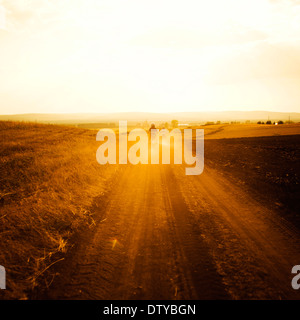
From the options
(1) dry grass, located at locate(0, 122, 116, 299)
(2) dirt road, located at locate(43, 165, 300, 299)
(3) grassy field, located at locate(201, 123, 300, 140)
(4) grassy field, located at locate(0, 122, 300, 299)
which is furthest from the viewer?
(3) grassy field, located at locate(201, 123, 300, 140)

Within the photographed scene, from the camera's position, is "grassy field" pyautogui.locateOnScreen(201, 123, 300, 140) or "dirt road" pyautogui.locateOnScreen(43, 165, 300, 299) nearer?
"dirt road" pyautogui.locateOnScreen(43, 165, 300, 299)

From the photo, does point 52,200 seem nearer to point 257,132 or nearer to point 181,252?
point 181,252

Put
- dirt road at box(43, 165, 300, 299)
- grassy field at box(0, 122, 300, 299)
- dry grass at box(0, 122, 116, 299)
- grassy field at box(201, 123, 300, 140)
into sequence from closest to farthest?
dirt road at box(43, 165, 300, 299) < dry grass at box(0, 122, 116, 299) < grassy field at box(0, 122, 300, 299) < grassy field at box(201, 123, 300, 140)

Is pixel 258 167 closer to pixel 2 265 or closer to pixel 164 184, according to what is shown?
pixel 164 184

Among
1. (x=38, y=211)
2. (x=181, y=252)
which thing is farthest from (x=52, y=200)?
(x=181, y=252)

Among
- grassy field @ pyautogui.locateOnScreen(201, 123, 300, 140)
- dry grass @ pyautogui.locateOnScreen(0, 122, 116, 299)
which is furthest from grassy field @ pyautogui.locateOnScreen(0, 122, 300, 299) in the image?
grassy field @ pyautogui.locateOnScreen(201, 123, 300, 140)

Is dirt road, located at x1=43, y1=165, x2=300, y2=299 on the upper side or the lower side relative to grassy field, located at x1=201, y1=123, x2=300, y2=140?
lower

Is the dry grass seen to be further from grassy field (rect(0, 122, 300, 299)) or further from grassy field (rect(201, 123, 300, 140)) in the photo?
grassy field (rect(201, 123, 300, 140))

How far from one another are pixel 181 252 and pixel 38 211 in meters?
4.00

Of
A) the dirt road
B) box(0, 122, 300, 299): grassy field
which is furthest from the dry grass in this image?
the dirt road

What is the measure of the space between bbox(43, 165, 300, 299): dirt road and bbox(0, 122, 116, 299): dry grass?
1.47 ft

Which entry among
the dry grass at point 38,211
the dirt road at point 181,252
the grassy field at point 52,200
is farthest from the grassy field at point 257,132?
the dirt road at point 181,252

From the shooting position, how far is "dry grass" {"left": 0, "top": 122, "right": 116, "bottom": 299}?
151 inches
